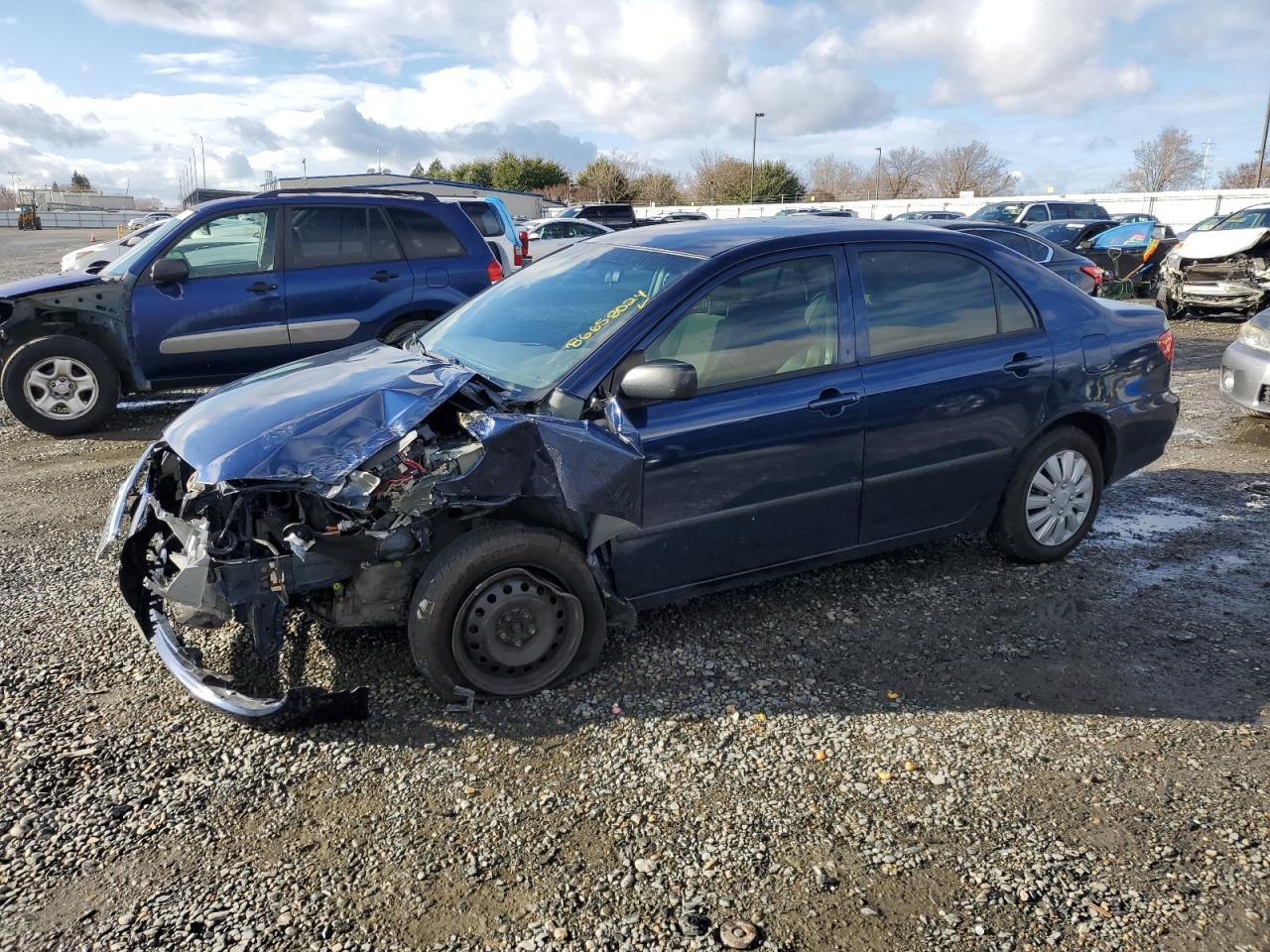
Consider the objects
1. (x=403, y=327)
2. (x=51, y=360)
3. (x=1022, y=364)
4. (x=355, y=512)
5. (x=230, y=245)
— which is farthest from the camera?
(x=403, y=327)

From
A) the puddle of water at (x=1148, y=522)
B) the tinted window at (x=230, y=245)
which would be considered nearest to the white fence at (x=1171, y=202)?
the tinted window at (x=230, y=245)

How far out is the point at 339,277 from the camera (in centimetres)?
785

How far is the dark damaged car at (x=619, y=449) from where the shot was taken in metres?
3.23

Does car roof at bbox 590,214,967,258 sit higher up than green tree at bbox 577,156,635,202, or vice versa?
green tree at bbox 577,156,635,202

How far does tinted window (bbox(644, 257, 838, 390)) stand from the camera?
3674 mm

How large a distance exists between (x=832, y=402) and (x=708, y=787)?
1702mm

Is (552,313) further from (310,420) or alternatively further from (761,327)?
(310,420)

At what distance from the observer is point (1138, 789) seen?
297cm

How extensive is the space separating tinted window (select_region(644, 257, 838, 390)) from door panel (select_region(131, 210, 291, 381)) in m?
5.11

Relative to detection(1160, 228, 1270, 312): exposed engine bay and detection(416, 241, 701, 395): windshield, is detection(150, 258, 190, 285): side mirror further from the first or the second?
detection(1160, 228, 1270, 312): exposed engine bay

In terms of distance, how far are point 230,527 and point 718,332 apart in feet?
6.60

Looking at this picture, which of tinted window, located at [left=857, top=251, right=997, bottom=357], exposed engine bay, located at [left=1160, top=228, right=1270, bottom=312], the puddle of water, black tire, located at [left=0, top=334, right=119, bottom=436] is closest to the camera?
tinted window, located at [left=857, top=251, right=997, bottom=357]

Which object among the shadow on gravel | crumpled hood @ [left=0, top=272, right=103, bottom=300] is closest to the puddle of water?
the shadow on gravel

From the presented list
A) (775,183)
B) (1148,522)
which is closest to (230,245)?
(1148,522)
